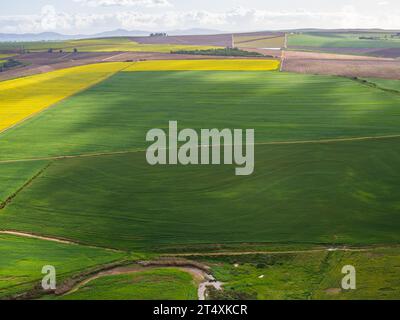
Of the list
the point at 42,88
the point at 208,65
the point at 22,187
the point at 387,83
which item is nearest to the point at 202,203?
the point at 22,187

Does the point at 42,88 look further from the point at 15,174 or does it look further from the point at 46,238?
the point at 46,238

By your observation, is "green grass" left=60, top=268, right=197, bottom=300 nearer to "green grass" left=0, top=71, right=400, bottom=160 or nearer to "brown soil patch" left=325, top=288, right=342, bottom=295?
"brown soil patch" left=325, top=288, right=342, bottom=295

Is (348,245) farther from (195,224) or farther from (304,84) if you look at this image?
(304,84)

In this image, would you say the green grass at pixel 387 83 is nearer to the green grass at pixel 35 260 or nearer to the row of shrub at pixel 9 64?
the green grass at pixel 35 260

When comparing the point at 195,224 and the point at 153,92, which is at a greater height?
the point at 153,92
